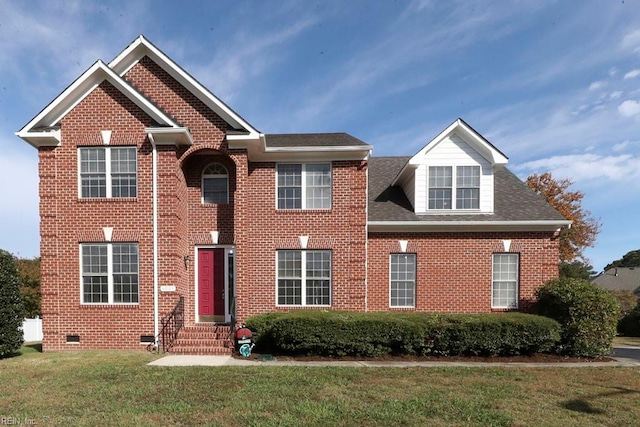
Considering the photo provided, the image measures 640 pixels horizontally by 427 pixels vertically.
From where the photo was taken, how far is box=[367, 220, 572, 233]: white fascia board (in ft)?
39.8

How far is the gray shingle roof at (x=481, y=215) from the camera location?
1243 cm

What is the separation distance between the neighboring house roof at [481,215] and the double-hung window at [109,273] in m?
7.90

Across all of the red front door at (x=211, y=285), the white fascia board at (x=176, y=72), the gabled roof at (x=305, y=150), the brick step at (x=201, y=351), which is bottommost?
the brick step at (x=201, y=351)

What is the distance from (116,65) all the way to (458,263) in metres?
13.3

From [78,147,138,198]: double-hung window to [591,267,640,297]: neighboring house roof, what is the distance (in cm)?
6571

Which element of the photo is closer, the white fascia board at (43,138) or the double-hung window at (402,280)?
the white fascia board at (43,138)

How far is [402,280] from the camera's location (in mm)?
12625

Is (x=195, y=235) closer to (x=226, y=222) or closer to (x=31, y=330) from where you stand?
(x=226, y=222)

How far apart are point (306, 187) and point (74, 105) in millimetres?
7683

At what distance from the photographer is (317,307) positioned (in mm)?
12062

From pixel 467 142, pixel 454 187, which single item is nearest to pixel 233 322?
pixel 454 187

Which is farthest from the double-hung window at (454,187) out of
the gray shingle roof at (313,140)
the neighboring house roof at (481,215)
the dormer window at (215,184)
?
the dormer window at (215,184)

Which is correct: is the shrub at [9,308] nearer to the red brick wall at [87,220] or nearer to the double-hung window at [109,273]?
the red brick wall at [87,220]

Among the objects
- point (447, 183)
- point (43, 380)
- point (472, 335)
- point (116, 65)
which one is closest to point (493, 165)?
point (447, 183)
